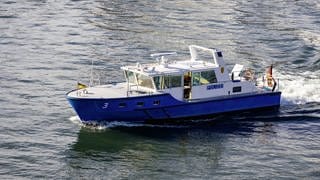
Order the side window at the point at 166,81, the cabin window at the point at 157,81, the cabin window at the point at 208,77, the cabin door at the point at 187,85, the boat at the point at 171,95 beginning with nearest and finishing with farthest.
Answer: the boat at the point at 171,95, the cabin window at the point at 157,81, the side window at the point at 166,81, the cabin door at the point at 187,85, the cabin window at the point at 208,77

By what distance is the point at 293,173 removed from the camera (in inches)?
1414

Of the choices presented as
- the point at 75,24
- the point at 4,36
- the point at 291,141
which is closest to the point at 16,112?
the point at 291,141

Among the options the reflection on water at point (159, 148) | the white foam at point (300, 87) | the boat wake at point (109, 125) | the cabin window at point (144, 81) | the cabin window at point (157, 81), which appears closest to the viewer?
the reflection on water at point (159, 148)

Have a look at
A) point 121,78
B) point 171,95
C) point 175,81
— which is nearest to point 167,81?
point 175,81

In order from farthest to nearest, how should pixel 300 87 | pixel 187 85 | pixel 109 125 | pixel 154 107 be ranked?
pixel 300 87, pixel 187 85, pixel 154 107, pixel 109 125

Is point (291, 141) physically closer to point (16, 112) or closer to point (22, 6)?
point (16, 112)

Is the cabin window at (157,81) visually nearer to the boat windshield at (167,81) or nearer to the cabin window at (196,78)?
the boat windshield at (167,81)

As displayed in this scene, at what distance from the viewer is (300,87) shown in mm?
50375

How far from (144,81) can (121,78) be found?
9924mm

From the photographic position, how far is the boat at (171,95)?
1614 inches

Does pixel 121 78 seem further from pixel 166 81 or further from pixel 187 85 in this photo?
pixel 166 81

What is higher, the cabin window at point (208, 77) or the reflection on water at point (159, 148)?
the cabin window at point (208, 77)

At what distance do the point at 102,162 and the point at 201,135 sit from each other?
6997mm

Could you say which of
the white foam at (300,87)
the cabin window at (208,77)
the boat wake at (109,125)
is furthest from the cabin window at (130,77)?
the white foam at (300,87)
